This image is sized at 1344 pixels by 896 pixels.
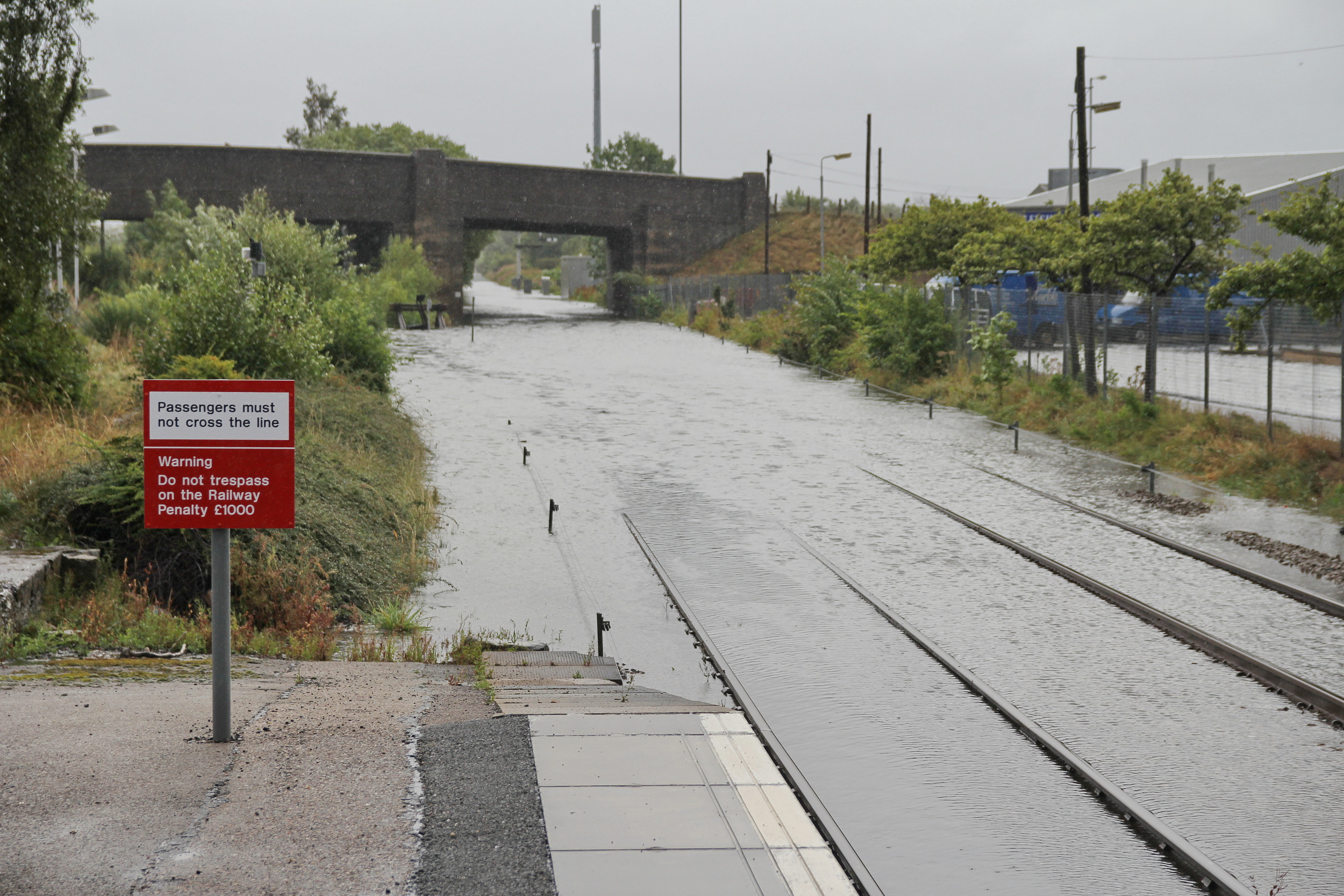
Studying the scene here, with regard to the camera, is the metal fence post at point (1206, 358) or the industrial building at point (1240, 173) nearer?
the metal fence post at point (1206, 358)

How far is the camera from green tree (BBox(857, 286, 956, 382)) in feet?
92.3

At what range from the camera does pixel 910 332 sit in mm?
28391

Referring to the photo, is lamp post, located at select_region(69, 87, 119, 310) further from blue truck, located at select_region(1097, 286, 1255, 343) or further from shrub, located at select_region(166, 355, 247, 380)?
blue truck, located at select_region(1097, 286, 1255, 343)

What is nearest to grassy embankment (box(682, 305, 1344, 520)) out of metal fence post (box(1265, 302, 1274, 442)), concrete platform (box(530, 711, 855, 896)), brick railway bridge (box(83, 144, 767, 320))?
metal fence post (box(1265, 302, 1274, 442))

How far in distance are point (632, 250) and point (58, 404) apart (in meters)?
62.3

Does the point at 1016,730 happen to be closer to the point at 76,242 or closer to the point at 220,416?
the point at 220,416

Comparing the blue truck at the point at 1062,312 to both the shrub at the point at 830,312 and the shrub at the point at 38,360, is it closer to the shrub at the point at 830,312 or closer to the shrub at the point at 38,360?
the shrub at the point at 830,312

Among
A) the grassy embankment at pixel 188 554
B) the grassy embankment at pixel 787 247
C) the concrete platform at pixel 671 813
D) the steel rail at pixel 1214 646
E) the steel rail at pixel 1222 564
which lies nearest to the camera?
the concrete platform at pixel 671 813

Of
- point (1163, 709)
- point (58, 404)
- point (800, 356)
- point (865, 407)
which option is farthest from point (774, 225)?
point (1163, 709)

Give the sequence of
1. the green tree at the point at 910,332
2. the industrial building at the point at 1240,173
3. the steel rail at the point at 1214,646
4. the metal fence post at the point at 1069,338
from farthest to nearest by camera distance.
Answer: the industrial building at the point at 1240,173
the green tree at the point at 910,332
the metal fence post at the point at 1069,338
the steel rail at the point at 1214,646

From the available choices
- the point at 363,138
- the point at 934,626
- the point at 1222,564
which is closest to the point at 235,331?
the point at 934,626

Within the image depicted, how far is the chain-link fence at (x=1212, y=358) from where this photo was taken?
17.5 metres

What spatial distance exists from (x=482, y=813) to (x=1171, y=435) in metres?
16.0

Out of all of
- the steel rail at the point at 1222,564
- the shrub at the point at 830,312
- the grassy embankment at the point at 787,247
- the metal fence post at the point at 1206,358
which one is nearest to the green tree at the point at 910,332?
the shrub at the point at 830,312
